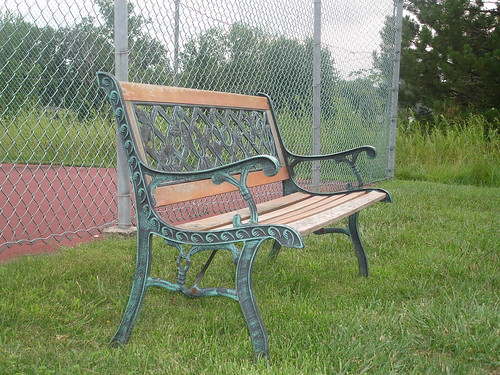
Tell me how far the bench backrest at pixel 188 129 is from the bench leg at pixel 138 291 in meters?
0.16

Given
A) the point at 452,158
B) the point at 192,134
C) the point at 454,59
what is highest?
the point at 454,59

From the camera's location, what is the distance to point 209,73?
4398 mm

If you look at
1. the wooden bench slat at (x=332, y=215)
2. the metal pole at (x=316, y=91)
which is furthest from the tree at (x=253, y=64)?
the wooden bench slat at (x=332, y=215)

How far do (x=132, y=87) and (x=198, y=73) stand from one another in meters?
2.10

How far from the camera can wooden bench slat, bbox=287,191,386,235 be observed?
2.11m

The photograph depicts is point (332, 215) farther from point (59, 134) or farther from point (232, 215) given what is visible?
point (59, 134)

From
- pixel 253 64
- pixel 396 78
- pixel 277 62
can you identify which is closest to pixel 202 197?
pixel 253 64

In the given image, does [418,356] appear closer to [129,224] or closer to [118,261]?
[118,261]

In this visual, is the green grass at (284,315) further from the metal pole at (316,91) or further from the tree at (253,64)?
the metal pole at (316,91)

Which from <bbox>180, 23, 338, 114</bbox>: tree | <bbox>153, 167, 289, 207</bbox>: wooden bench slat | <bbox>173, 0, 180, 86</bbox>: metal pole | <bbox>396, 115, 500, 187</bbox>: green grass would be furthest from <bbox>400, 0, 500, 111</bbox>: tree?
<bbox>153, 167, 289, 207</bbox>: wooden bench slat

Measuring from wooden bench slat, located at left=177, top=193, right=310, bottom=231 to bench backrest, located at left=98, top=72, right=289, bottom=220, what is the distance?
111 millimetres

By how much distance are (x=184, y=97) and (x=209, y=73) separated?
6.06ft

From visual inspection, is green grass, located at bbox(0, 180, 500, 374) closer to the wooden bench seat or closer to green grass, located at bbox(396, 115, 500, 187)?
the wooden bench seat

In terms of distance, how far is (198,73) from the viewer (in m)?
4.35
